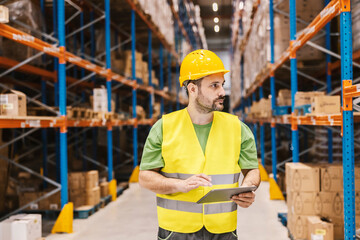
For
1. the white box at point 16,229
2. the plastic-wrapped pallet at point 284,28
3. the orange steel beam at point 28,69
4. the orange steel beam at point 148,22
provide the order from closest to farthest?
the white box at point 16,229 → the orange steel beam at point 28,69 → the plastic-wrapped pallet at point 284,28 → the orange steel beam at point 148,22

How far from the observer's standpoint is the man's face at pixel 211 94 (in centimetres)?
232

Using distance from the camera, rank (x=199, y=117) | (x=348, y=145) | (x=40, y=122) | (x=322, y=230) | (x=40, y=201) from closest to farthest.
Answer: (x=199, y=117), (x=348, y=145), (x=322, y=230), (x=40, y=122), (x=40, y=201)

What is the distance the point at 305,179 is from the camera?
4.70m

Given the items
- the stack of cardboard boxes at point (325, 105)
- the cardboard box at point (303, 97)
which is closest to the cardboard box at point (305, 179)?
the stack of cardboard boxes at point (325, 105)

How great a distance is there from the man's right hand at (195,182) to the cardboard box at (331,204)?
10.1ft

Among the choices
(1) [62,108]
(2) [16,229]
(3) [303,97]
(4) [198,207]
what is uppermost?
(3) [303,97]

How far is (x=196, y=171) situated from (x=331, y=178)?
2.96 meters

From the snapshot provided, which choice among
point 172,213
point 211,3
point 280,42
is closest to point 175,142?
point 172,213

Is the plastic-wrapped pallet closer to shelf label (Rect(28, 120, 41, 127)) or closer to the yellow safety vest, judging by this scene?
shelf label (Rect(28, 120, 41, 127))

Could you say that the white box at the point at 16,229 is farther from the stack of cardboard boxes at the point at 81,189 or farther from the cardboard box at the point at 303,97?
the cardboard box at the point at 303,97

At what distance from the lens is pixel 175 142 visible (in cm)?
227

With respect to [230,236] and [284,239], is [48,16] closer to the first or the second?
[284,239]

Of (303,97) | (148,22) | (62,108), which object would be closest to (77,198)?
(62,108)

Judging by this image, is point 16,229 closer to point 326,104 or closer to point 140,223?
point 140,223
